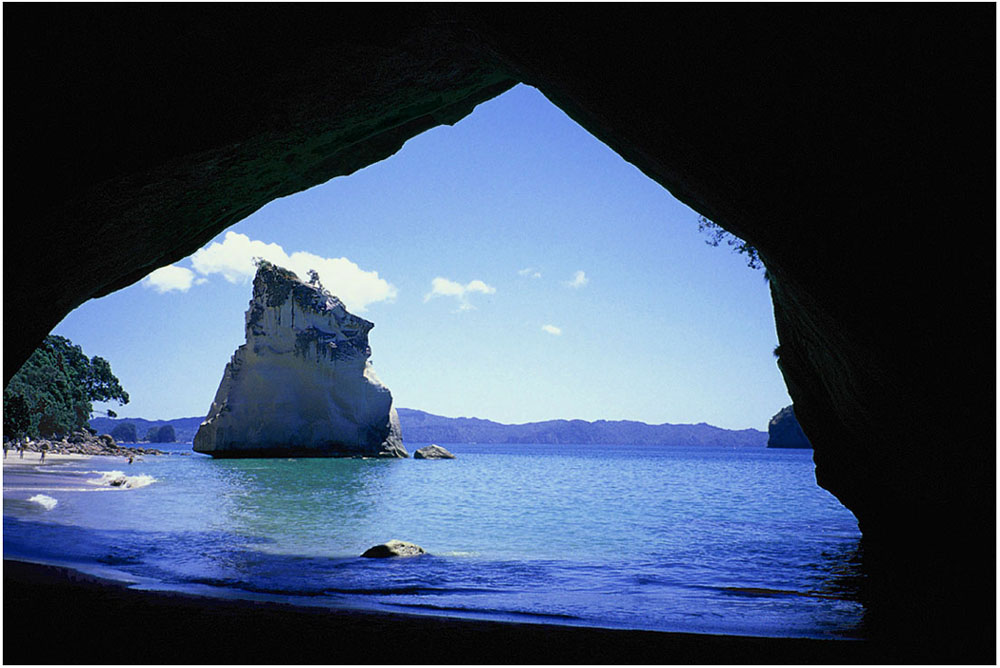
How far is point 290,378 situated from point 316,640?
51005 millimetres

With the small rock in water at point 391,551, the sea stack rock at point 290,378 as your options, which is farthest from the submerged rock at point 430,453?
the small rock in water at point 391,551

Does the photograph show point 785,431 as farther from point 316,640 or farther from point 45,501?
point 316,640

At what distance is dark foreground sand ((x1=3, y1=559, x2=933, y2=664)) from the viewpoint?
4289 millimetres

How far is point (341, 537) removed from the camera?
42.7 ft

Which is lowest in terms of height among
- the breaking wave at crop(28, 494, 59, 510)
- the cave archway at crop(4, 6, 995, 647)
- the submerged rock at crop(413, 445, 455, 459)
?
the submerged rock at crop(413, 445, 455, 459)

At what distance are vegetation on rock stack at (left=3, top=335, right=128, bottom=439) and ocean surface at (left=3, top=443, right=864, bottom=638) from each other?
376 inches

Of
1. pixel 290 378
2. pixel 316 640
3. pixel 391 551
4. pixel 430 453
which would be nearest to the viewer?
pixel 316 640

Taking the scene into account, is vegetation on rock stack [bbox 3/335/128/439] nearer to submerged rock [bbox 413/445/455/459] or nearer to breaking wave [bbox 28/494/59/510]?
breaking wave [bbox 28/494/59/510]

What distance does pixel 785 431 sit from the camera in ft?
420

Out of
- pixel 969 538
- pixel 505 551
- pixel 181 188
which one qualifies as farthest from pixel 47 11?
pixel 505 551

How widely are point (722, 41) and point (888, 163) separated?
1.42 meters

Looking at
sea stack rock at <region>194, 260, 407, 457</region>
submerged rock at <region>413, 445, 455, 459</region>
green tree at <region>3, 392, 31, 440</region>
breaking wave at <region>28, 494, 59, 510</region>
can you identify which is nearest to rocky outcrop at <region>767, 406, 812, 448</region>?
submerged rock at <region>413, 445, 455, 459</region>

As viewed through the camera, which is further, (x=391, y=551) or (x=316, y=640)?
(x=391, y=551)

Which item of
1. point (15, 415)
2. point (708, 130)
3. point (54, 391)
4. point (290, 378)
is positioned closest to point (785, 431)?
point (290, 378)
